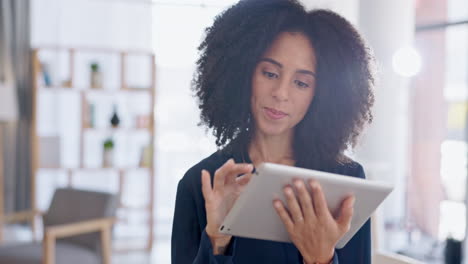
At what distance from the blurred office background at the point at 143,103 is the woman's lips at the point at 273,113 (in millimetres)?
3578

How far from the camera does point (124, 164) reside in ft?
16.7

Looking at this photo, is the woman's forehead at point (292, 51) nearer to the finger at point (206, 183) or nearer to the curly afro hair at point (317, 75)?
the curly afro hair at point (317, 75)

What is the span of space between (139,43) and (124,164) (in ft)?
4.20

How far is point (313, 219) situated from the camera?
951 mm

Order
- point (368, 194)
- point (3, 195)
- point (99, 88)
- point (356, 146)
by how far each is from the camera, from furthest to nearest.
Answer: point (3, 195)
point (99, 88)
point (356, 146)
point (368, 194)

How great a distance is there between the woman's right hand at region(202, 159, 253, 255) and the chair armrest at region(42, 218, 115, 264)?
202 cm

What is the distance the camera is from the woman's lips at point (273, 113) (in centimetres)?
117

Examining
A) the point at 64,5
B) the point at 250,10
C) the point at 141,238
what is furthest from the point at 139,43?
the point at 250,10

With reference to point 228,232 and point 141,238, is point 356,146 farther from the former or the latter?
point 141,238

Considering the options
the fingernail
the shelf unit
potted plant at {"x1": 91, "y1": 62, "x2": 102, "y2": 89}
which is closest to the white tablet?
the fingernail

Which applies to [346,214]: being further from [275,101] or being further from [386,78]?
[386,78]

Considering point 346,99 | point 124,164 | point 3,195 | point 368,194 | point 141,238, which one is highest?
point 346,99

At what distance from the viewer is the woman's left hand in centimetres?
91

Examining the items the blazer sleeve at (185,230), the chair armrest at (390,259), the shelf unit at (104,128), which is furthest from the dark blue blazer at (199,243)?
the shelf unit at (104,128)
